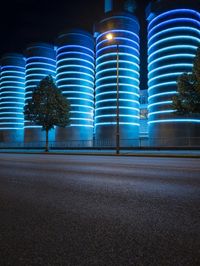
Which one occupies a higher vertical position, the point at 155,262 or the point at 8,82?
the point at 8,82

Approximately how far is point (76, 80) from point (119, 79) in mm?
15514

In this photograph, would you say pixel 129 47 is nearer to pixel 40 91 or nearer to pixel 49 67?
pixel 49 67

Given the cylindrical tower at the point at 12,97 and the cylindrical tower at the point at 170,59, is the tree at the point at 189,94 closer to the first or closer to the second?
the cylindrical tower at the point at 170,59

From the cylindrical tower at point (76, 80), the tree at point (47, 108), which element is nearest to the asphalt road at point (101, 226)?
the tree at point (47, 108)

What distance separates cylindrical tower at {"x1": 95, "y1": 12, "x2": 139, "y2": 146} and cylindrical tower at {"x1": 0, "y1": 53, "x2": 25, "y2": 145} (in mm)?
38664

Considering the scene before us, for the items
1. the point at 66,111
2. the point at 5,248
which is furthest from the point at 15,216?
the point at 66,111

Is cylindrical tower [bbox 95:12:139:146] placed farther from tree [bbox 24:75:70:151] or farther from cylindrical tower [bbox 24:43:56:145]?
tree [bbox 24:75:70:151]

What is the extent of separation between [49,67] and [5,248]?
3492 inches

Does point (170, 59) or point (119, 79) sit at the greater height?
point (170, 59)

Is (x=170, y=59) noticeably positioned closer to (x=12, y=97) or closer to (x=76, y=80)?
(x=76, y=80)

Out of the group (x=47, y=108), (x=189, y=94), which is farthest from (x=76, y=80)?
(x=189, y=94)

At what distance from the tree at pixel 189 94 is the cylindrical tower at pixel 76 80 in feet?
176

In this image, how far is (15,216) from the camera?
3.62 m

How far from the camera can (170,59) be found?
5684cm
